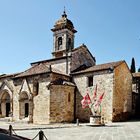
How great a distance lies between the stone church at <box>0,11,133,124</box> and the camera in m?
23.4

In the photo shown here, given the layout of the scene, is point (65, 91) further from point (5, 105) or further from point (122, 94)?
point (5, 105)

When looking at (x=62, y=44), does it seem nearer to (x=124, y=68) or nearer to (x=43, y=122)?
(x=124, y=68)

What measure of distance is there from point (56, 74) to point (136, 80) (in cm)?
1297

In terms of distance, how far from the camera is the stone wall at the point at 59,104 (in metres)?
23.2

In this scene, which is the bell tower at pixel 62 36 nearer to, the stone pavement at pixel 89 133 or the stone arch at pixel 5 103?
the stone arch at pixel 5 103

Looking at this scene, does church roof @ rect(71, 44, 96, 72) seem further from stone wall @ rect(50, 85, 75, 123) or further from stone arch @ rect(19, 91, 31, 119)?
stone arch @ rect(19, 91, 31, 119)

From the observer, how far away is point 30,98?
24844 mm

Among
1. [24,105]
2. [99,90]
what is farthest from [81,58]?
[24,105]

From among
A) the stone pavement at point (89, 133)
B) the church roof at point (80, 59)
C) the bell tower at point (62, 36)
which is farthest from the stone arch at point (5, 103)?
the stone pavement at point (89, 133)

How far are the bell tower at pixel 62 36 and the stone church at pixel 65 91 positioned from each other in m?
1.42

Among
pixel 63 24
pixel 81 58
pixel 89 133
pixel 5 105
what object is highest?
pixel 63 24

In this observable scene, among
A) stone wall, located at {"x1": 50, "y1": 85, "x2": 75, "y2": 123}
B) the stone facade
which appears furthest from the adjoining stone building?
stone wall, located at {"x1": 50, "y1": 85, "x2": 75, "y2": 123}

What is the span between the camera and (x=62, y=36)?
102ft

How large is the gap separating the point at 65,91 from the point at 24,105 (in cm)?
557
